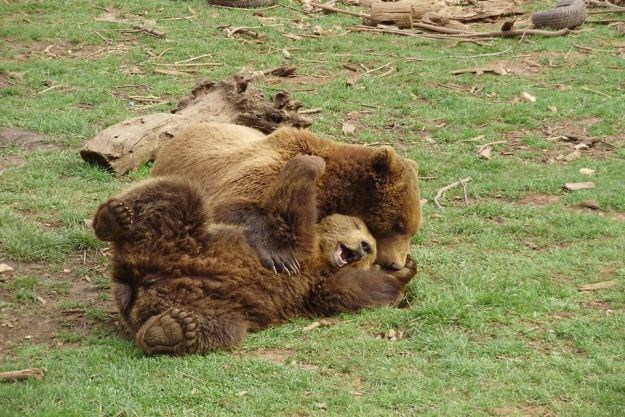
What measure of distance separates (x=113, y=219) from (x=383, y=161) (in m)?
2.15

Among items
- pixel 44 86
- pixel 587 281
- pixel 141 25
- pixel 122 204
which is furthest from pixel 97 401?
pixel 141 25

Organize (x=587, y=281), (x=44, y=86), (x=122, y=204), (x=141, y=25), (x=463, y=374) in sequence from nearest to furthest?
(x=463, y=374) → (x=122, y=204) → (x=587, y=281) → (x=44, y=86) → (x=141, y=25)

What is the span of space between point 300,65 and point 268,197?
8260 mm

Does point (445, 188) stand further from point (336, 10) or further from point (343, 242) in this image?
point (336, 10)

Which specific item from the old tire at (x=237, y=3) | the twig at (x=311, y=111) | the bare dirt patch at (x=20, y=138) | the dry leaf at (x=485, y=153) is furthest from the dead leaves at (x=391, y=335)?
the old tire at (x=237, y=3)

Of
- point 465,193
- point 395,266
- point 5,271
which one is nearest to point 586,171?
point 465,193

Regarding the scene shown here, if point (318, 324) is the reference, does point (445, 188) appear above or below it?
below

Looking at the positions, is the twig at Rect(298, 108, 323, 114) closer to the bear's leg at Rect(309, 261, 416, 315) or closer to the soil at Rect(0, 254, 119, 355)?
the soil at Rect(0, 254, 119, 355)

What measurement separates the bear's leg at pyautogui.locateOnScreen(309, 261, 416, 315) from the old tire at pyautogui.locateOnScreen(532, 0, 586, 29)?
11.5 m

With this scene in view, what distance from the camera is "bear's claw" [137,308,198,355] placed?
18.0ft

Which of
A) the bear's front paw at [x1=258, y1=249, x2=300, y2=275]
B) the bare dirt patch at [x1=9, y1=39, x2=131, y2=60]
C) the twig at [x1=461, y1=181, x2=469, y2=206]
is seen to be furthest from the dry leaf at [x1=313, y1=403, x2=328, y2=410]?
the bare dirt patch at [x1=9, y1=39, x2=131, y2=60]

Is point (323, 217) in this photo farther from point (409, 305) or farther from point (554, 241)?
point (554, 241)

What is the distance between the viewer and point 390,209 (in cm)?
682

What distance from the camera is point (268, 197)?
6441 millimetres
